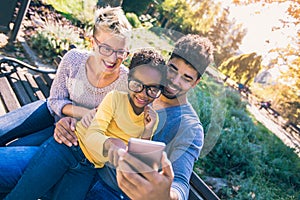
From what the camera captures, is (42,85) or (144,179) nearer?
(144,179)

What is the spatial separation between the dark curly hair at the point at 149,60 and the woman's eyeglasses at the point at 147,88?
32 millimetres

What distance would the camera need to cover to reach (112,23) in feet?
3.32

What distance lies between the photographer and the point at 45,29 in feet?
16.4

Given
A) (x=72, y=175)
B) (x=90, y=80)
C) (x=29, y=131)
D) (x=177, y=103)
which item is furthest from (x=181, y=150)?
(x=29, y=131)

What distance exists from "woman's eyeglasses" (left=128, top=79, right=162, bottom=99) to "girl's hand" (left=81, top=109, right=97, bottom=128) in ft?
0.67

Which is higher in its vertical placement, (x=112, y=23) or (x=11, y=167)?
(x=112, y=23)

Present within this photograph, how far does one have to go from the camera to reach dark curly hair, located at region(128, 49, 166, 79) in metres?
0.71

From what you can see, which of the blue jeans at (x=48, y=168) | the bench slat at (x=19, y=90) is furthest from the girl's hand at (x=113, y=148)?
the bench slat at (x=19, y=90)

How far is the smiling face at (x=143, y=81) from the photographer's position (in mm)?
696

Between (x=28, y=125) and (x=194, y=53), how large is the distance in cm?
139

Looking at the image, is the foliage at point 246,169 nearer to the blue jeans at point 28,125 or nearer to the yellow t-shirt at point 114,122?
the blue jeans at point 28,125

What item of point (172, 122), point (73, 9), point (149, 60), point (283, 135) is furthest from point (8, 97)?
point (283, 135)

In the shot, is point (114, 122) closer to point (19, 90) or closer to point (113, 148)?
point (113, 148)

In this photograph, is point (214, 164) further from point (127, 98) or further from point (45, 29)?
point (45, 29)
